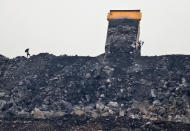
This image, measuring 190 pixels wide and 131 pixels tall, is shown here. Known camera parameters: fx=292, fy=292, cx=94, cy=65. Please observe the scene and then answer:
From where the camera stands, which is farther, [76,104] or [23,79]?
[23,79]

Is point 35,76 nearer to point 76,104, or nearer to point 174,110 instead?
point 76,104

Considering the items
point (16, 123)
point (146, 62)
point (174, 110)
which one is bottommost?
point (16, 123)

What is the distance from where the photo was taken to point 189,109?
576 inches

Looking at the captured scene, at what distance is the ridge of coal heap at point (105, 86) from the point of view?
1527cm

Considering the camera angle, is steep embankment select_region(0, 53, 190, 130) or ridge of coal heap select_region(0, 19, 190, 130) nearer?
ridge of coal heap select_region(0, 19, 190, 130)

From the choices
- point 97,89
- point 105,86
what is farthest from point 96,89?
point 105,86

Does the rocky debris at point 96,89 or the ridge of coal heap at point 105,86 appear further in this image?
the rocky debris at point 96,89

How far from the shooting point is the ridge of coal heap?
50.1 feet

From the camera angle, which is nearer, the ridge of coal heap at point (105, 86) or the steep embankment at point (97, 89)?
the ridge of coal heap at point (105, 86)

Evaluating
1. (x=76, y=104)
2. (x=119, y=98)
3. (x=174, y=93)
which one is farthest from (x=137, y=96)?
(x=76, y=104)

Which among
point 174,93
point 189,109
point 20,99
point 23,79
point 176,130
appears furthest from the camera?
point 23,79

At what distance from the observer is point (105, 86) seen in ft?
57.0

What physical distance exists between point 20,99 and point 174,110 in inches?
352

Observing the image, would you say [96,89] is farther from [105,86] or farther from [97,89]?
[105,86]
